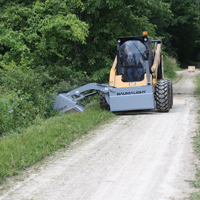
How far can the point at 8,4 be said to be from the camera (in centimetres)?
1720

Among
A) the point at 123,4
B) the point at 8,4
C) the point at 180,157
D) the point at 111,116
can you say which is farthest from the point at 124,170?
the point at 8,4

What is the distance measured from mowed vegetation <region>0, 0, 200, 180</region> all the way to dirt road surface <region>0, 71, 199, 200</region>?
1115 mm

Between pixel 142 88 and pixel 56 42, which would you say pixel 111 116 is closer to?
pixel 142 88

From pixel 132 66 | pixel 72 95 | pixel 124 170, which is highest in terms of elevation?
pixel 132 66

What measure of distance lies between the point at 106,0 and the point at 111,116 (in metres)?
6.24

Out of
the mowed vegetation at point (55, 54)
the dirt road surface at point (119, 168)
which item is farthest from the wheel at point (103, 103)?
the dirt road surface at point (119, 168)

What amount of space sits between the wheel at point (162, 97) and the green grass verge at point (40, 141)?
6.82ft

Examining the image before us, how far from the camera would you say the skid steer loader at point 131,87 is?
11.0 metres

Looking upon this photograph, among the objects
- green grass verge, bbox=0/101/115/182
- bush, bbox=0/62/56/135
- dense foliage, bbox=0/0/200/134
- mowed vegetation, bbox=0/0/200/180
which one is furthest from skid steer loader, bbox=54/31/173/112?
dense foliage, bbox=0/0/200/134

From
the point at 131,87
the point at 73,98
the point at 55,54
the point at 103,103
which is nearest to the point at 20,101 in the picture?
the point at 73,98

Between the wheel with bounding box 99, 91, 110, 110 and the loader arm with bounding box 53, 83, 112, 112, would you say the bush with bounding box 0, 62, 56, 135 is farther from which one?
the wheel with bounding box 99, 91, 110, 110

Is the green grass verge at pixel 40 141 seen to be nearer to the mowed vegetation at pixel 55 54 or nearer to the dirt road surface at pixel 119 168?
the mowed vegetation at pixel 55 54

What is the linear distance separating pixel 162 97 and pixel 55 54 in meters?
7.33

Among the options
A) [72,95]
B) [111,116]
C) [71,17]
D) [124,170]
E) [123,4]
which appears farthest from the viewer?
[123,4]
